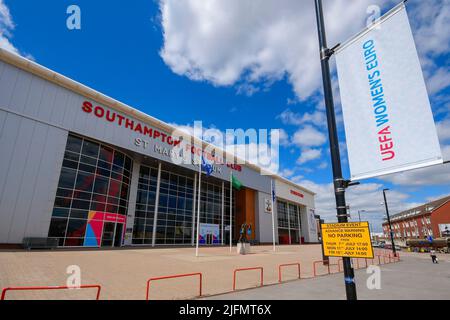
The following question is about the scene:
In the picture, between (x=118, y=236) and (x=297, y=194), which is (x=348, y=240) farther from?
(x=297, y=194)

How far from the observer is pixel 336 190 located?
3.93 metres

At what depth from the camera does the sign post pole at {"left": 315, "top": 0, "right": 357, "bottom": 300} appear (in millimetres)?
3584

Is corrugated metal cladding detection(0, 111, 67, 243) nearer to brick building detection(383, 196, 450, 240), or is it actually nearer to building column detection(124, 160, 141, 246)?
building column detection(124, 160, 141, 246)

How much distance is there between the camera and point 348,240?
12.1ft

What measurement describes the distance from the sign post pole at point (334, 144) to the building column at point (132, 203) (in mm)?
31780

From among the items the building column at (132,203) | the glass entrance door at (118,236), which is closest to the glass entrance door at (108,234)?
the glass entrance door at (118,236)

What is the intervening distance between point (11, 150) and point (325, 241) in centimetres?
2608

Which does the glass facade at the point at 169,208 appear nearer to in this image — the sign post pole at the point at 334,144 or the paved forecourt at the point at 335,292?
the paved forecourt at the point at 335,292

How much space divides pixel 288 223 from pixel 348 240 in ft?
212

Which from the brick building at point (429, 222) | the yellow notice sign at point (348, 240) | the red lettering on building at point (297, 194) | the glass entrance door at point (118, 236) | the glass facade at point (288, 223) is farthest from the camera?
the brick building at point (429, 222)

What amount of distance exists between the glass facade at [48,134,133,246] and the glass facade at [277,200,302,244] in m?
41.3

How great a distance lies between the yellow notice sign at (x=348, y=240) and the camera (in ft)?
11.5
